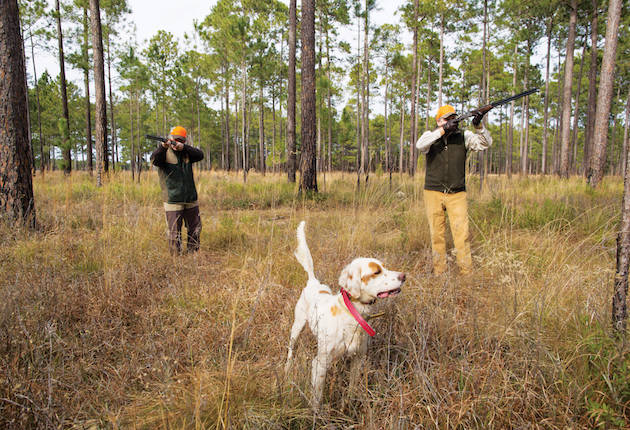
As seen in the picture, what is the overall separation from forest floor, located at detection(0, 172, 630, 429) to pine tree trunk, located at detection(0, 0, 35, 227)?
0.76 meters

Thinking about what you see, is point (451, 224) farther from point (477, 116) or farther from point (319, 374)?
point (319, 374)

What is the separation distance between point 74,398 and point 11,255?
282 cm

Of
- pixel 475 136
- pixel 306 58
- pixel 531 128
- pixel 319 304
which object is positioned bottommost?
pixel 319 304

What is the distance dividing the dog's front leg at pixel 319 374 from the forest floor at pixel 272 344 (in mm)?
65

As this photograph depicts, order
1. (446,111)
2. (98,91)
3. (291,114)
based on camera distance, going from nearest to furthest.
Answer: (446,111) → (98,91) → (291,114)

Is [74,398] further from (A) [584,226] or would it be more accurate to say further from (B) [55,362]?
(A) [584,226]

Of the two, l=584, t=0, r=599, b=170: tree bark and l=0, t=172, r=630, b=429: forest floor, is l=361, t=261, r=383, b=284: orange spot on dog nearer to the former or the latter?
l=0, t=172, r=630, b=429: forest floor

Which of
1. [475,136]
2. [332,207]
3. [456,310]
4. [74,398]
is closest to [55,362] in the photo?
[74,398]

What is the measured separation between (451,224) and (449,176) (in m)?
0.61

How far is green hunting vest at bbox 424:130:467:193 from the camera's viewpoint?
3680mm

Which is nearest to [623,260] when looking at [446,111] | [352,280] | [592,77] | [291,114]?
[352,280]

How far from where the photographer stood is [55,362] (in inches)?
71.9

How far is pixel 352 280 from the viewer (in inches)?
66.4

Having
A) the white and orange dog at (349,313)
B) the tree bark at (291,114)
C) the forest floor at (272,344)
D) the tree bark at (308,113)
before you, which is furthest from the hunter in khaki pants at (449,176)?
the tree bark at (291,114)
